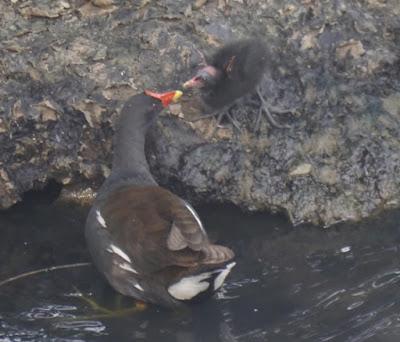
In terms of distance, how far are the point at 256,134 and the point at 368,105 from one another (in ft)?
2.30

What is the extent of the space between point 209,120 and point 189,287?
55.0 inches

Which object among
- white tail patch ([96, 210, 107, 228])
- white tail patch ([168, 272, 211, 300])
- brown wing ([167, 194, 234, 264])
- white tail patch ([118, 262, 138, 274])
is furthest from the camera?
white tail patch ([96, 210, 107, 228])

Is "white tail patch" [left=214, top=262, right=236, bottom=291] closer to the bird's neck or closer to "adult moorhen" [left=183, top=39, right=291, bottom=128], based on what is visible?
the bird's neck

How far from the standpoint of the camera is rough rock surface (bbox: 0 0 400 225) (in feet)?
19.4

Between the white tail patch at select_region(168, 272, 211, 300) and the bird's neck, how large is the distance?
90 cm

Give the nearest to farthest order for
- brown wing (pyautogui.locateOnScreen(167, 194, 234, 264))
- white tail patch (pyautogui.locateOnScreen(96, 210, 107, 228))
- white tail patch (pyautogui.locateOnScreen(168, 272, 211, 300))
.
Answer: brown wing (pyautogui.locateOnScreen(167, 194, 234, 264)), white tail patch (pyautogui.locateOnScreen(168, 272, 211, 300)), white tail patch (pyautogui.locateOnScreen(96, 210, 107, 228))

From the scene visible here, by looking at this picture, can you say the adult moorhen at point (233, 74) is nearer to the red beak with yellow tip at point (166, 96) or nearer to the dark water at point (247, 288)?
the red beak with yellow tip at point (166, 96)

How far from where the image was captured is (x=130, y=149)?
19.3ft

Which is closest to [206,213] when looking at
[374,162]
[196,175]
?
[196,175]

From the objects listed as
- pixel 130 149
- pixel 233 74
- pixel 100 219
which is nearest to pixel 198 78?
pixel 233 74

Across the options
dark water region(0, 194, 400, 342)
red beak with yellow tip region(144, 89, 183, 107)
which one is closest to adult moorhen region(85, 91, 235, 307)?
red beak with yellow tip region(144, 89, 183, 107)

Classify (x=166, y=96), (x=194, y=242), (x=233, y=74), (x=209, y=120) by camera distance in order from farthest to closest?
(x=209, y=120), (x=233, y=74), (x=166, y=96), (x=194, y=242)

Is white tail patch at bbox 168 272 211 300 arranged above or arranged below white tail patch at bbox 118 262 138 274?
below

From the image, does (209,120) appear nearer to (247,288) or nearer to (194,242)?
(247,288)
